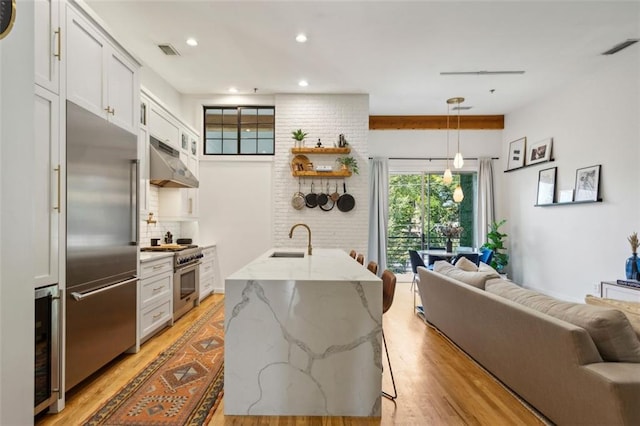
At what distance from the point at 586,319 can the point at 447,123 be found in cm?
560

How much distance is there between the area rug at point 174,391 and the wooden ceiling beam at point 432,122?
5.21 meters

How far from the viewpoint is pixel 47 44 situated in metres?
2.05

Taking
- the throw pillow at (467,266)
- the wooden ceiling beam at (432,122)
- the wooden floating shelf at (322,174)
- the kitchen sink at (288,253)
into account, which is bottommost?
the throw pillow at (467,266)

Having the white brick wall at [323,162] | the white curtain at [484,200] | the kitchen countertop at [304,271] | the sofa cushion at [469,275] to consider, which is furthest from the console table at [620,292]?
the kitchen countertop at [304,271]

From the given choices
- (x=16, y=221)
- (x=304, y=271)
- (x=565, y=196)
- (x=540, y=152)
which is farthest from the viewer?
(x=540, y=152)

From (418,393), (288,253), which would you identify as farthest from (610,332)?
(288,253)

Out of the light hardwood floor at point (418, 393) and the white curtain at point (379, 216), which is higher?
the white curtain at point (379, 216)

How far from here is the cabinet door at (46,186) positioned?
1956mm

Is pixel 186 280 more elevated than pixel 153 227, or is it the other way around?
pixel 153 227

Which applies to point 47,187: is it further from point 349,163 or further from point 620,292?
point 620,292

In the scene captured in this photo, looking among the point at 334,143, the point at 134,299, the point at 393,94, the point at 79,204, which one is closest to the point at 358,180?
the point at 334,143

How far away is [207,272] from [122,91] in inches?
123

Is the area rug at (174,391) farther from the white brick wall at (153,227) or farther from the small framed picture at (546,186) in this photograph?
the small framed picture at (546,186)

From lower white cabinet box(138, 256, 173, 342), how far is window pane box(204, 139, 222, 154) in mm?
2499
